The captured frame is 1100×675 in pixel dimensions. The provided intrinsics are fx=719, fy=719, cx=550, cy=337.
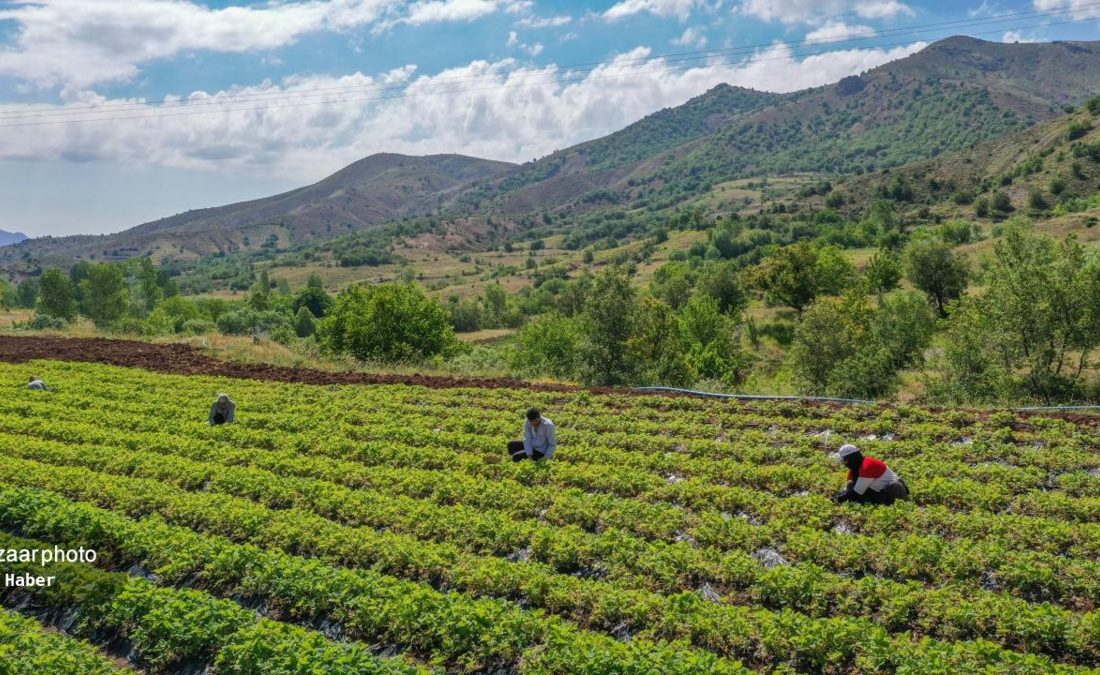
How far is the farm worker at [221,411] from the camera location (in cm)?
2211

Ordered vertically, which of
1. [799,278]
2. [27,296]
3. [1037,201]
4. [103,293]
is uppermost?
[1037,201]

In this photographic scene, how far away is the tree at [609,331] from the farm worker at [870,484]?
2614 centimetres

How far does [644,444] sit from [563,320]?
159ft

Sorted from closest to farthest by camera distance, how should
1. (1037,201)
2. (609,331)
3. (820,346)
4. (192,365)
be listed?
(192,365)
(609,331)
(820,346)
(1037,201)

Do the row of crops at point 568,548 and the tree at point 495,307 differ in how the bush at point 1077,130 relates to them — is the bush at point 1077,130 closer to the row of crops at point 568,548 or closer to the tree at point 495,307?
the tree at point 495,307

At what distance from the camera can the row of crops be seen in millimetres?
9359

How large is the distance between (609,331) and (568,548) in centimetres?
2860

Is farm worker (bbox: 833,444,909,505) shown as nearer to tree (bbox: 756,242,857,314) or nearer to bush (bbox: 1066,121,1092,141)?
tree (bbox: 756,242,857,314)

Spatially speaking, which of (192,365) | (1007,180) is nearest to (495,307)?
(1007,180)

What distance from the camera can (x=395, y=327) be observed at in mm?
54656

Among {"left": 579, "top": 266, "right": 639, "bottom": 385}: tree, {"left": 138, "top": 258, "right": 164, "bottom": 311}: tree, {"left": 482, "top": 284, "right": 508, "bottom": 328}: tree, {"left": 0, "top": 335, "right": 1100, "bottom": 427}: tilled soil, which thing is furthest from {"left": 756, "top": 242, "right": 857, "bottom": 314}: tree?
{"left": 138, "top": 258, "right": 164, "bottom": 311}: tree

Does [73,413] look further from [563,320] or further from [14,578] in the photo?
[563,320]

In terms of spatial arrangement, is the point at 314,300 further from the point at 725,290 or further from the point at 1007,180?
the point at 1007,180

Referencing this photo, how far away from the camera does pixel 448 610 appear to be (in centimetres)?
1015
